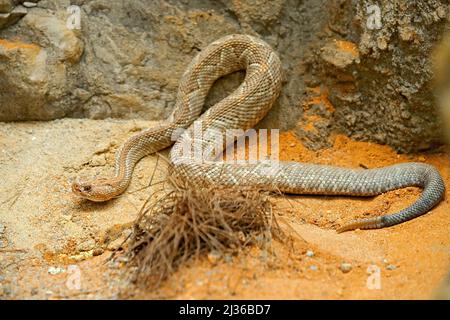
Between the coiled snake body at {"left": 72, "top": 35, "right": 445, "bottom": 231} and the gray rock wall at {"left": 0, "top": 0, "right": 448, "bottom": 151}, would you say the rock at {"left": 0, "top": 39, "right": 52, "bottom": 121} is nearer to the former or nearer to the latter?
the gray rock wall at {"left": 0, "top": 0, "right": 448, "bottom": 151}

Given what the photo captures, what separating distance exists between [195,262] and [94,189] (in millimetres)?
1756

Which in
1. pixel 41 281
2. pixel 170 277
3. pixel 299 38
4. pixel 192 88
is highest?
pixel 299 38

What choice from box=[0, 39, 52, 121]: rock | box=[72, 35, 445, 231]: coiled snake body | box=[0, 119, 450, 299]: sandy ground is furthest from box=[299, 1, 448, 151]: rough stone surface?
box=[0, 39, 52, 121]: rock

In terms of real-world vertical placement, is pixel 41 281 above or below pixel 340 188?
below

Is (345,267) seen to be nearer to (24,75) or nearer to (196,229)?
(196,229)

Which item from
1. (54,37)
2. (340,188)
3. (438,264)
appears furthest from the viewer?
(54,37)

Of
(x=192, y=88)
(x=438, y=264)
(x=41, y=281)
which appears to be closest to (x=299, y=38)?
(x=192, y=88)

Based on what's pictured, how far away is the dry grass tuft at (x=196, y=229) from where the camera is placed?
3990mm

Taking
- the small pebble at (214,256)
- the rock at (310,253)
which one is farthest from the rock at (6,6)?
the rock at (310,253)

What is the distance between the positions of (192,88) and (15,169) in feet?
6.32

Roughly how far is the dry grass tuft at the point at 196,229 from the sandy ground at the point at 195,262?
9cm

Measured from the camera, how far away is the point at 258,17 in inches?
247

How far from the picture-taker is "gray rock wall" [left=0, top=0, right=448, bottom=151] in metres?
5.78
